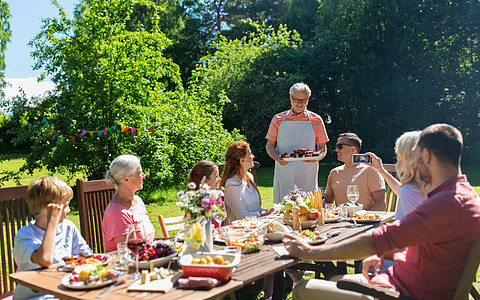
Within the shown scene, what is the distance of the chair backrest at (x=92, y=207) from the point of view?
386cm

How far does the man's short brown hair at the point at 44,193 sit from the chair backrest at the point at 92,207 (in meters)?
0.95

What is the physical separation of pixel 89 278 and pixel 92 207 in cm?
178

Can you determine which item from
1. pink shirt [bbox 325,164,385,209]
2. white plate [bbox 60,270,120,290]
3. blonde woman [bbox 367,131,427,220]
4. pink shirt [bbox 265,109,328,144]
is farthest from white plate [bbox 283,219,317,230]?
pink shirt [bbox 265,109,328,144]

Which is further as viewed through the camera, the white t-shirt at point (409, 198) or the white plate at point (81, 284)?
the white t-shirt at point (409, 198)

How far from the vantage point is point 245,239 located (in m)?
3.11

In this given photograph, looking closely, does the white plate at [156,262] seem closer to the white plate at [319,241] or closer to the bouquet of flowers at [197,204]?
the bouquet of flowers at [197,204]

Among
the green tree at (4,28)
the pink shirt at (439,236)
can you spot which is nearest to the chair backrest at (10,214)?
the pink shirt at (439,236)

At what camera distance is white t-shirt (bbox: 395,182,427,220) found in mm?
3238

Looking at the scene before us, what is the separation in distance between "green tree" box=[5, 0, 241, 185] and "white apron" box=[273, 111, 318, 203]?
15.0 ft

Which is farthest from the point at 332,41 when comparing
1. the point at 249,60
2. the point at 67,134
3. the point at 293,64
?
the point at 67,134

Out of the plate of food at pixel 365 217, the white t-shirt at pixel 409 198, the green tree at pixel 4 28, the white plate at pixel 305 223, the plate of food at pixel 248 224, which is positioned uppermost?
the green tree at pixel 4 28

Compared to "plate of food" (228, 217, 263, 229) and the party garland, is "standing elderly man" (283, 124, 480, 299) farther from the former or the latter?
the party garland

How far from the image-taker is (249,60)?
17.3m

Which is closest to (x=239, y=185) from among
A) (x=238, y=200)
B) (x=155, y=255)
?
(x=238, y=200)
